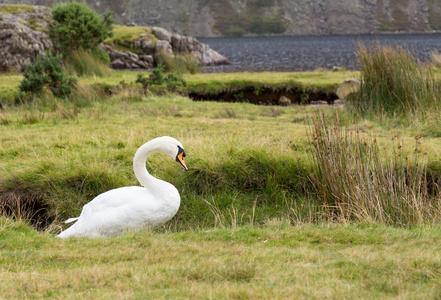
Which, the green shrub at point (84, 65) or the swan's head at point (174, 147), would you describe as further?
the green shrub at point (84, 65)

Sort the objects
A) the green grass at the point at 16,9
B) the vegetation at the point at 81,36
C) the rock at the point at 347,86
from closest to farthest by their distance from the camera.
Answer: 1. the rock at the point at 347,86
2. the vegetation at the point at 81,36
3. the green grass at the point at 16,9

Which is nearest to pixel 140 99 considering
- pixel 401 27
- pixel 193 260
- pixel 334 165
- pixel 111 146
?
pixel 111 146

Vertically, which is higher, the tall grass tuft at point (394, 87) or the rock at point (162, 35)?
the tall grass tuft at point (394, 87)

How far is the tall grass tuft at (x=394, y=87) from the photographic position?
1130 cm

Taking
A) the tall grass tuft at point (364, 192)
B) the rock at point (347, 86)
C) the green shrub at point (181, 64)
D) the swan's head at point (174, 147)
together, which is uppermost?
the swan's head at point (174, 147)

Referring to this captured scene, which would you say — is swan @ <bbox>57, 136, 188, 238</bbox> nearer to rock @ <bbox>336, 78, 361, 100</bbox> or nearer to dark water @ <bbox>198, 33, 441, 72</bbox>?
dark water @ <bbox>198, 33, 441, 72</bbox>

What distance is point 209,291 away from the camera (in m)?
3.50

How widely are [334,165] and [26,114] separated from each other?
8578 mm

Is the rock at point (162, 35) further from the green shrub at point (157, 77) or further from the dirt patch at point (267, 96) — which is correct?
the green shrub at point (157, 77)

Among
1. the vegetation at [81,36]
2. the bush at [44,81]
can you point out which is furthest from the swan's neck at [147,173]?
the vegetation at [81,36]

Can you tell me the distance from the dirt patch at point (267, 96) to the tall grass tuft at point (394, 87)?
23.1 feet

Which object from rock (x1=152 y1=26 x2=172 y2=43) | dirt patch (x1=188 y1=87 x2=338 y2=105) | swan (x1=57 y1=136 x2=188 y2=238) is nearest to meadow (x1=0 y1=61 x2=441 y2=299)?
swan (x1=57 y1=136 x2=188 y2=238)

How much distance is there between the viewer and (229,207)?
303 inches

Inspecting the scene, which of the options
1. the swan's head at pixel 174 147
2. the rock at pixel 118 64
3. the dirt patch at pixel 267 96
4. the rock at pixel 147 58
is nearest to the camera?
the swan's head at pixel 174 147
